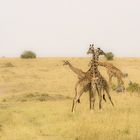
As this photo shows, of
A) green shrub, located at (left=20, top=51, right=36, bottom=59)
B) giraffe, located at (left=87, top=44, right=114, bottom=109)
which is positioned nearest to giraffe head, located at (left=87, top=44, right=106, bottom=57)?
giraffe, located at (left=87, top=44, right=114, bottom=109)

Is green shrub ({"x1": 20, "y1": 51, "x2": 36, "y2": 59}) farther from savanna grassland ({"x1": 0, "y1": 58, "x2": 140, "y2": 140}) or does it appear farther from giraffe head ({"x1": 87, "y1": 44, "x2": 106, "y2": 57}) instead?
giraffe head ({"x1": 87, "y1": 44, "x2": 106, "y2": 57})

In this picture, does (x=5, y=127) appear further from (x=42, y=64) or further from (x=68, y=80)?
(x=42, y=64)

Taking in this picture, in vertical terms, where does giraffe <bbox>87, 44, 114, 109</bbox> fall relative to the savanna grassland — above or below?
above

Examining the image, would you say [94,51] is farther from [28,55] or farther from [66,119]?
[28,55]

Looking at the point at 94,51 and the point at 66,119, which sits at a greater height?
the point at 94,51

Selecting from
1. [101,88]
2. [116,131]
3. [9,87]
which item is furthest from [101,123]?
[9,87]

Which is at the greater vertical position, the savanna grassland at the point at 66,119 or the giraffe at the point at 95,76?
the giraffe at the point at 95,76

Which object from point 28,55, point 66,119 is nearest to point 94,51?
point 66,119

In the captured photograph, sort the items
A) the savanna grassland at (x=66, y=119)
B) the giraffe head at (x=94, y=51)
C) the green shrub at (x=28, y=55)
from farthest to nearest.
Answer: the green shrub at (x=28, y=55) < the giraffe head at (x=94, y=51) < the savanna grassland at (x=66, y=119)

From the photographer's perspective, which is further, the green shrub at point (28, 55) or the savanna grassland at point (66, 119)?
the green shrub at point (28, 55)

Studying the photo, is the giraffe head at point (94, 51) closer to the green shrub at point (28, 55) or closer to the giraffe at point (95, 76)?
the giraffe at point (95, 76)

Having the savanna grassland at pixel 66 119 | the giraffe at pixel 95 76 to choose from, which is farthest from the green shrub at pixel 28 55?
the giraffe at pixel 95 76

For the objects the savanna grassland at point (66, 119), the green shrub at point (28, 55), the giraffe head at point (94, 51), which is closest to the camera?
the savanna grassland at point (66, 119)

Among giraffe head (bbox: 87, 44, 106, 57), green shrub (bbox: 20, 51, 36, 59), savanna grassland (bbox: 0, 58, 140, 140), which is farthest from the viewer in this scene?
green shrub (bbox: 20, 51, 36, 59)
